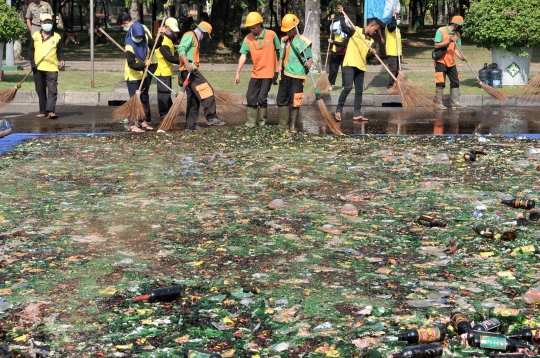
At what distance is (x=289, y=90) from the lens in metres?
12.4

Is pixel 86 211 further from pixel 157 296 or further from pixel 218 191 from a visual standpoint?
pixel 157 296

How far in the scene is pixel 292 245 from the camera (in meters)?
6.59

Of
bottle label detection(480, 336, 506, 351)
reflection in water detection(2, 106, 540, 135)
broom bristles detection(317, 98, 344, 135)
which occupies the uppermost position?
broom bristles detection(317, 98, 344, 135)

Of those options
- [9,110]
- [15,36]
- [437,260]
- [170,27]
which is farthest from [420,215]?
[15,36]

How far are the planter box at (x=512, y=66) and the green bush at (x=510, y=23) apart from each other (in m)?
0.17

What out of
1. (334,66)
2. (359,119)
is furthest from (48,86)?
(334,66)

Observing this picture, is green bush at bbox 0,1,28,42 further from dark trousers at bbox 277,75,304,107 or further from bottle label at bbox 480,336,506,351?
bottle label at bbox 480,336,506,351

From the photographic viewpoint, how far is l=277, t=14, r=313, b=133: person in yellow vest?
12.0 m

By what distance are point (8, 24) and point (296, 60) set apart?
25.9 feet

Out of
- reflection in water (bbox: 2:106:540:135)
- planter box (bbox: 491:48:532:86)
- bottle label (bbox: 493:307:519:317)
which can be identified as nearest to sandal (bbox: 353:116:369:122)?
reflection in water (bbox: 2:106:540:135)

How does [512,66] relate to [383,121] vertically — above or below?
above

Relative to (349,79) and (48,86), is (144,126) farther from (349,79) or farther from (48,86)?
(349,79)

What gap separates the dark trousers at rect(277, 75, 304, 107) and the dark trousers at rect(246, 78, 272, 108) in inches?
8.9

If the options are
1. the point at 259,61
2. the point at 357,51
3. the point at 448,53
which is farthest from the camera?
the point at 448,53
